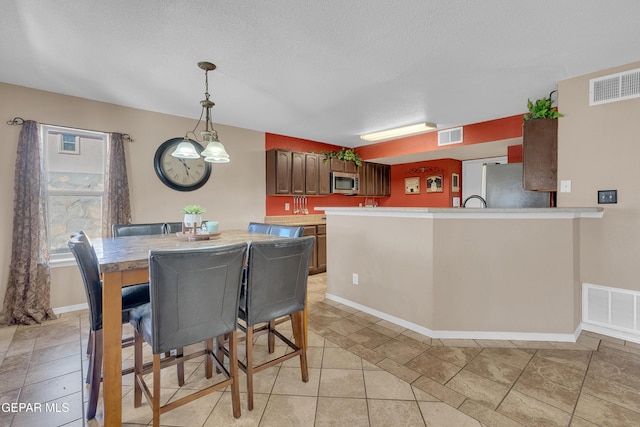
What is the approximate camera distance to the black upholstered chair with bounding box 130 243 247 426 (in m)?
1.37

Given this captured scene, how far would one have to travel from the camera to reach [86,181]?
3439 millimetres

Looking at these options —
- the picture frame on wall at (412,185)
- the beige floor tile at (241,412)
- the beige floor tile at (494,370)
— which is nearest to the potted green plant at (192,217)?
the beige floor tile at (241,412)

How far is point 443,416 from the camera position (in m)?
Answer: 1.61

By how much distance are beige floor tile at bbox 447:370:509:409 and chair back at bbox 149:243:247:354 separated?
4.92ft

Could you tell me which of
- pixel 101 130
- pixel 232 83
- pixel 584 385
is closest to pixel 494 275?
pixel 584 385

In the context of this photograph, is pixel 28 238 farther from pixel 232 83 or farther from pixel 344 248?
pixel 344 248

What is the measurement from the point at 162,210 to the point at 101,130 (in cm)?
115

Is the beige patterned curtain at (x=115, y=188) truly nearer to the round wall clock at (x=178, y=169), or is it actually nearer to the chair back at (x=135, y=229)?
the round wall clock at (x=178, y=169)

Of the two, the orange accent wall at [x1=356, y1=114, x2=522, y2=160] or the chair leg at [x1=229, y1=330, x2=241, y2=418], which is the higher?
the orange accent wall at [x1=356, y1=114, x2=522, y2=160]

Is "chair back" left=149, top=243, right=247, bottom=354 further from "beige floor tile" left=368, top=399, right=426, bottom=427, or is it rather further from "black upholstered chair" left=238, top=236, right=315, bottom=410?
"beige floor tile" left=368, top=399, right=426, bottom=427

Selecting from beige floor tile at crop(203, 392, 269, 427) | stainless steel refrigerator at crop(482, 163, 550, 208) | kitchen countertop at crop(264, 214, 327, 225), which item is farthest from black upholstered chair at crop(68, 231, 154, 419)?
stainless steel refrigerator at crop(482, 163, 550, 208)

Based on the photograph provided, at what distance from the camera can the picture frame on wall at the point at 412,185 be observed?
600 cm

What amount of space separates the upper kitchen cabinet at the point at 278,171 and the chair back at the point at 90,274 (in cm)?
332

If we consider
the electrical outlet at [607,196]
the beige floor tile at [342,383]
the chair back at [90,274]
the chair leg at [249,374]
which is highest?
the electrical outlet at [607,196]
